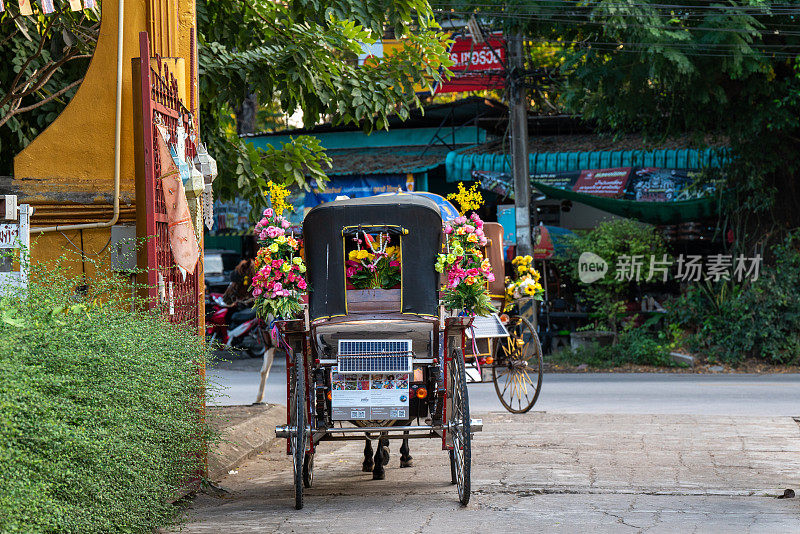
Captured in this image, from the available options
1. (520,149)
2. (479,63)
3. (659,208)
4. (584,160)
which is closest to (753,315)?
(659,208)

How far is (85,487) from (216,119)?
7.71 metres

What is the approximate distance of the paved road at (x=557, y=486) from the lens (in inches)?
252

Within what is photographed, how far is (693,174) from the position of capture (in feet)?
68.4

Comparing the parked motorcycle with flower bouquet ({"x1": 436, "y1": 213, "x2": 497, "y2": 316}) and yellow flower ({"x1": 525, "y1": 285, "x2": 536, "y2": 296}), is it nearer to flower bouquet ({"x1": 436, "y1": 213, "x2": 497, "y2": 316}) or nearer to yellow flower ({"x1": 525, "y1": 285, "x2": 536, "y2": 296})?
yellow flower ({"x1": 525, "y1": 285, "x2": 536, "y2": 296})

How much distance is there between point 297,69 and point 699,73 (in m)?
9.42

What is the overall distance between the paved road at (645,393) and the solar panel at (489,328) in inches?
67.8

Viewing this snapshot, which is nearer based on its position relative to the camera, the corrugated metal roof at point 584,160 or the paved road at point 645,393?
the paved road at point 645,393

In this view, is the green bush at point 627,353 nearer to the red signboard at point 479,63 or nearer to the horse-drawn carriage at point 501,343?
the red signboard at point 479,63

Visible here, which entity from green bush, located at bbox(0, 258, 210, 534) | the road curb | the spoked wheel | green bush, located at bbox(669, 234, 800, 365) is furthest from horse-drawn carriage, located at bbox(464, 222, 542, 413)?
green bush, located at bbox(669, 234, 800, 365)

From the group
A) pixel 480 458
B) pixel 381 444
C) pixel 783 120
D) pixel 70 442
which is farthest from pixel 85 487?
pixel 783 120

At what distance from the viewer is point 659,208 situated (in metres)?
19.6

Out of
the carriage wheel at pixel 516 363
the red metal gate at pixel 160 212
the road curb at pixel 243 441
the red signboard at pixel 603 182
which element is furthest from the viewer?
the red signboard at pixel 603 182

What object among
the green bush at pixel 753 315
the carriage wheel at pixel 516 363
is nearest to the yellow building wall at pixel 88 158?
the carriage wheel at pixel 516 363

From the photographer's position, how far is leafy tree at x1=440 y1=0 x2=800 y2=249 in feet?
55.5
